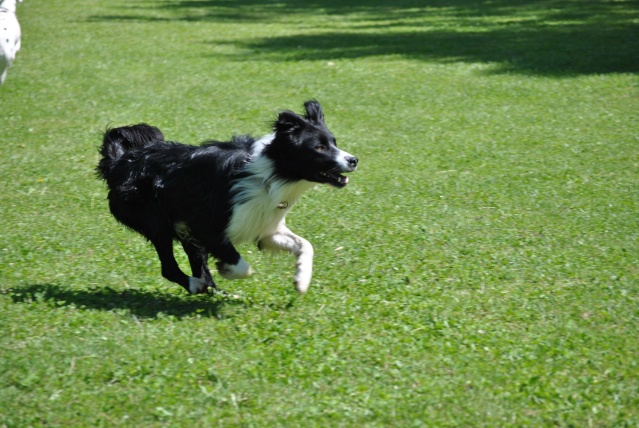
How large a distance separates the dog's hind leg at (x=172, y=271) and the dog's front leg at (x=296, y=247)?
0.57m

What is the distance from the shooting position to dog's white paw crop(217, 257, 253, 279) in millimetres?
6500

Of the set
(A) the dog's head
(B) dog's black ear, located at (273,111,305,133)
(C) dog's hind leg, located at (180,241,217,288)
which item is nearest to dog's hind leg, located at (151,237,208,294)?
(C) dog's hind leg, located at (180,241,217,288)

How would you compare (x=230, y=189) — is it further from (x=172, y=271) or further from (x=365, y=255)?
(x=365, y=255)

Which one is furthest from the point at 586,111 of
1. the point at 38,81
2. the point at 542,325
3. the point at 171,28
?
the point at 171,28

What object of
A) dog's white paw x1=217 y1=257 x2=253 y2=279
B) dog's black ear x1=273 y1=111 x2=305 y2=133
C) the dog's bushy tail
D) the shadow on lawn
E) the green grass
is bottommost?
the green grass

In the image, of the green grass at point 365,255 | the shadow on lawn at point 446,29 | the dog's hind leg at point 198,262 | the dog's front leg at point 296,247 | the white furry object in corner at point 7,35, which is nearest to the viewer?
the green grass at point 365,255

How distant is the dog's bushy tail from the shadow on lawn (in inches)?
415

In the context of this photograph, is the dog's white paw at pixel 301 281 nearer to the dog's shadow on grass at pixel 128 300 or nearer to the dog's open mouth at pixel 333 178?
the dog's shadow on grass at pixel 128 300

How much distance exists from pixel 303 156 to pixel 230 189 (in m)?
0.59

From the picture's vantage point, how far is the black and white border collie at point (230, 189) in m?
6.48

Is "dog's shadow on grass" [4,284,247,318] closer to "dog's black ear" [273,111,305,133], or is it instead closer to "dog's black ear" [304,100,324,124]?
"dog's black ear" [273,111,305,133]

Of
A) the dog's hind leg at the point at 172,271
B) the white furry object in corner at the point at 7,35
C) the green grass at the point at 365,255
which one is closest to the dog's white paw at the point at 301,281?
the green grass at the point at 365,255

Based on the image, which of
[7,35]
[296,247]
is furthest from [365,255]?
[7,35]

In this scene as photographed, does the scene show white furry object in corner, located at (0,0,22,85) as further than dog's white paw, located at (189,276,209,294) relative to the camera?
No
